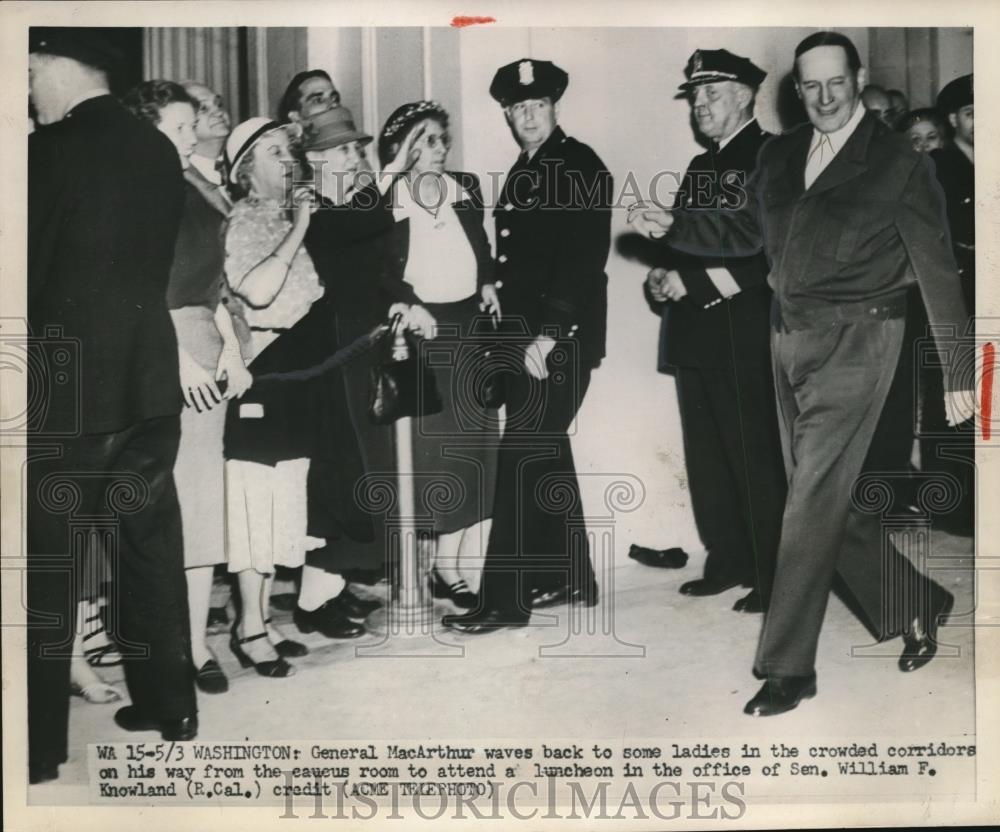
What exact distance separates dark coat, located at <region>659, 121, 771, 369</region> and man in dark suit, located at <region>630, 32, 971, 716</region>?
1.6 inches

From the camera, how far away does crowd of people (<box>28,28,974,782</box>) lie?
2994 millimetres

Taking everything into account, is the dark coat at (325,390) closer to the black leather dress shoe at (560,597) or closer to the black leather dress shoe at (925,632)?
the black leather dress shoe at (560,597)

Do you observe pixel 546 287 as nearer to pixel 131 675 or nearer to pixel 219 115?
pixel 219 115

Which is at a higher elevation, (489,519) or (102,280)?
(102,280)

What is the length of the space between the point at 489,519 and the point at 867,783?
4.47 feet

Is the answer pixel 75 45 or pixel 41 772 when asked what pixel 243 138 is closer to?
pixel 75 45

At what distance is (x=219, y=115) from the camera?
9.90ft

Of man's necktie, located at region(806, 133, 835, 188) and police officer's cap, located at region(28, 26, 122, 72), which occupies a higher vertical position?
police officer's cap, located at region(28, 26, 122, 72)

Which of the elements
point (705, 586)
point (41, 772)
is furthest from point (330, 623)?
point (705, 586)

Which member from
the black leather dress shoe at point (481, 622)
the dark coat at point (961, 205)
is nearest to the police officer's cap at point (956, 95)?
the dark coat at point (961, 205)

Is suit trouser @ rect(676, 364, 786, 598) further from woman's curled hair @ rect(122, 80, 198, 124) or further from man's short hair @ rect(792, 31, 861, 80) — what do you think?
woman's curled hair @ rect(122, 80, 198, 124)

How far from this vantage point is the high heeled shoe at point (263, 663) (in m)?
3.01

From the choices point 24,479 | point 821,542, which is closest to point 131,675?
point 24,479
